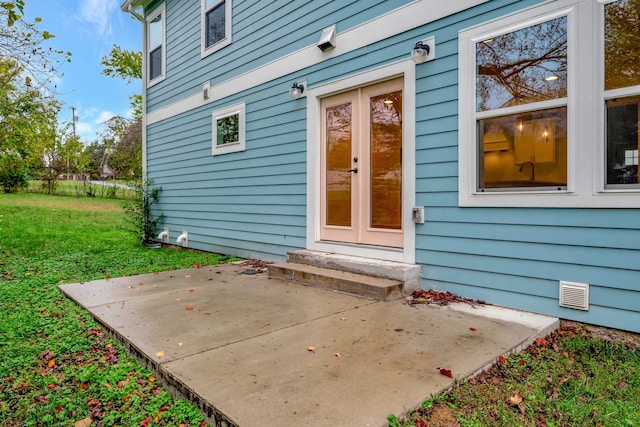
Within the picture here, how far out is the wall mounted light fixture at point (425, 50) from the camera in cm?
359

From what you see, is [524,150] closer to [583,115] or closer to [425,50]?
[583,115]

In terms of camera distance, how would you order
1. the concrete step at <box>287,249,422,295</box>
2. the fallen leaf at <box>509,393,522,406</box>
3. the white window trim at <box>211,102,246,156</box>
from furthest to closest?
the white window trim at <box>211,102,246,156</box>
the concrete step at <box>287,249,422,295</box>
the fallen leaf at <box>509,393,522,406</box>

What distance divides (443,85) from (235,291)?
2.85m

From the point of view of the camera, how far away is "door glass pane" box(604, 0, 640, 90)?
256cm

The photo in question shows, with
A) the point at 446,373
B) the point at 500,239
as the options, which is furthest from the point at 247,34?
the point at 446,373

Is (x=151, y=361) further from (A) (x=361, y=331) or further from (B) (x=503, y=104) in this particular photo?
(B) (x=503, y=104)

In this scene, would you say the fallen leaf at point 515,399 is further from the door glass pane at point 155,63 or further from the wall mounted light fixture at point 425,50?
the door glass pane at point 155,63

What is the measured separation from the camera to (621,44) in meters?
2.62

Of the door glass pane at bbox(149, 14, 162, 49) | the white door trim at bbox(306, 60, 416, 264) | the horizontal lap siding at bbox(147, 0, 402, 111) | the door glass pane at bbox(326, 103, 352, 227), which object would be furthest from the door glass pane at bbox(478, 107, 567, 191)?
the door glass pane at bbox(149, 14, 162, 49)

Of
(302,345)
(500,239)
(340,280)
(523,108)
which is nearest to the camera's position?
(302,345)

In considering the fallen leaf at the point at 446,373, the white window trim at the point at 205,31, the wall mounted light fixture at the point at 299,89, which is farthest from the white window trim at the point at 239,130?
the fallen leaf at the point at 446,373

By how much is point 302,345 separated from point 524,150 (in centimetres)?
232

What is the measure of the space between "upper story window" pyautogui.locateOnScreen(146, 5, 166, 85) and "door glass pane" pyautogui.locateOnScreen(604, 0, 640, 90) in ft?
25.0

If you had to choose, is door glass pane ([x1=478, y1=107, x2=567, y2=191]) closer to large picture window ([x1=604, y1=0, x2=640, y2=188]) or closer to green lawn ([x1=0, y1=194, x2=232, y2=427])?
large picture window ([x1=604, y1=0, x2=640, y2=188])
